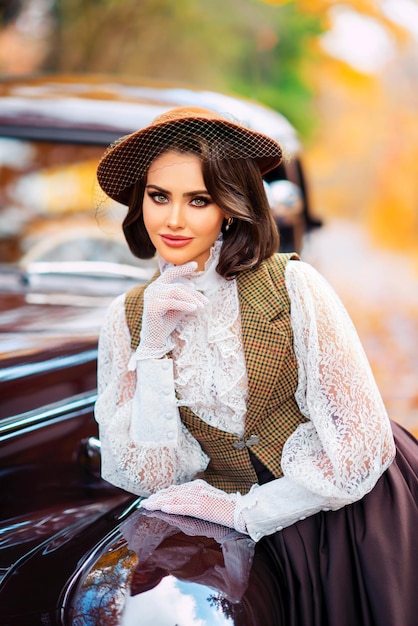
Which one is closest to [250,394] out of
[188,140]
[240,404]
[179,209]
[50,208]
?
[240,404]

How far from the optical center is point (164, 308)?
154cm

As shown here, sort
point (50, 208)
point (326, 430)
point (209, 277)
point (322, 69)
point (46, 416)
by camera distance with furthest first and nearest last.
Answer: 1. point (322, 69)
2. point (50, 208)
3. point (46, 416)
4. point (209, 277)
5. point (326, 430)

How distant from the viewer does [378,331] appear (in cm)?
594

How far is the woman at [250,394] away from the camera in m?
1.47

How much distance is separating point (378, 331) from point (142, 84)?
11.3ft

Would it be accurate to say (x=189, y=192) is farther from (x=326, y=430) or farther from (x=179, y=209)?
(x=326, y=430)

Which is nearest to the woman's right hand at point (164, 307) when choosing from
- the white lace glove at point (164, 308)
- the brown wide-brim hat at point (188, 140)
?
the white lace glove at point (164, 308)

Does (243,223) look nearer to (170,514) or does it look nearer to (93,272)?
(170,514)

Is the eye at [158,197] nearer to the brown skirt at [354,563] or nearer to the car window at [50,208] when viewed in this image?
the brown skirt at [354,563]

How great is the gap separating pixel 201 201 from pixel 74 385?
64cm

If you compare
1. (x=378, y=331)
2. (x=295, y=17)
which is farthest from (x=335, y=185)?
(x=378, y=331)

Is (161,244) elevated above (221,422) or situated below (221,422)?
above

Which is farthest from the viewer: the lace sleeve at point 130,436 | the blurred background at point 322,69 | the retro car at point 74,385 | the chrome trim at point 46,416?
the blurred background at point 322,69

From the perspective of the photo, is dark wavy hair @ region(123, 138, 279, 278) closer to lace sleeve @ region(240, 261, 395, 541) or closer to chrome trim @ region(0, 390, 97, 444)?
lace sleeve @ region(240, 261, 395, 541)
